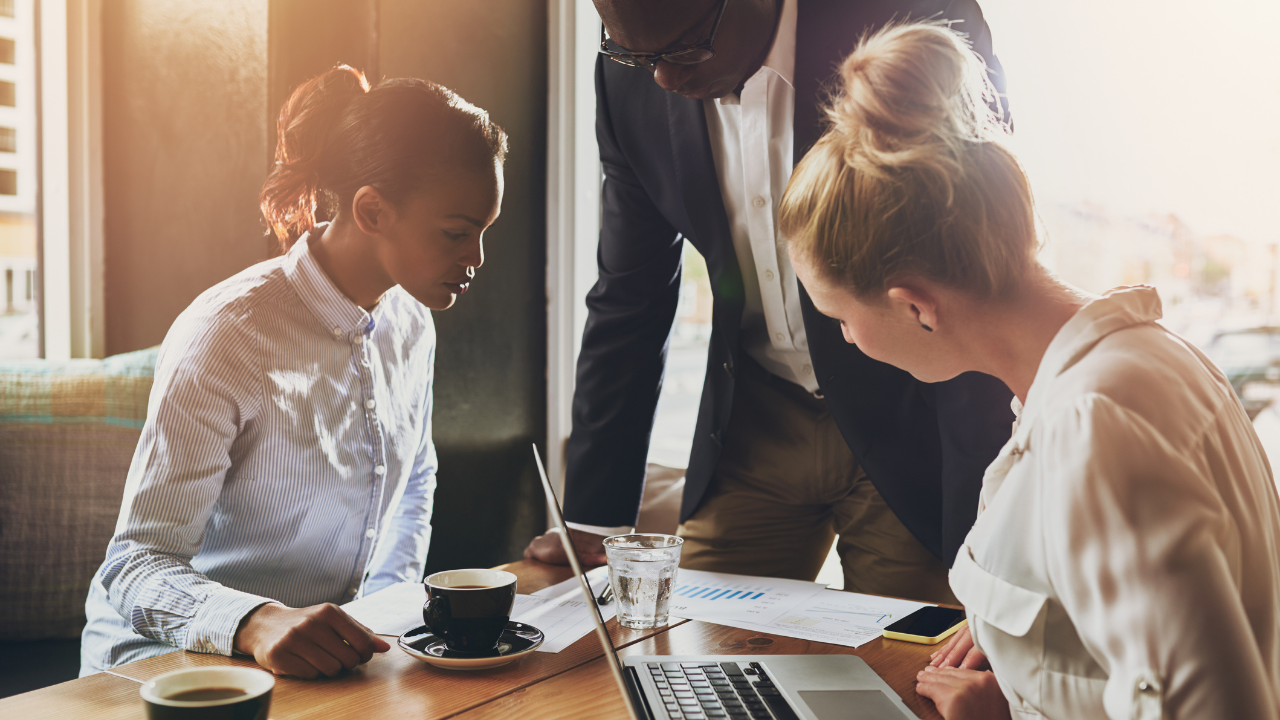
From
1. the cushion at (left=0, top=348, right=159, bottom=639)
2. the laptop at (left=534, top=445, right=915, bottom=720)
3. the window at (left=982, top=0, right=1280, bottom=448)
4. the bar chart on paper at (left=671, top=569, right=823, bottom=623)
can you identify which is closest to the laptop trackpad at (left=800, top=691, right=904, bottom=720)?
the laptop at (left=534, top=445, right=915, bottom=720)

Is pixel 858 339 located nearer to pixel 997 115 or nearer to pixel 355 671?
pixel 997 115

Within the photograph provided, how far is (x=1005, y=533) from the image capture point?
2.42 feet

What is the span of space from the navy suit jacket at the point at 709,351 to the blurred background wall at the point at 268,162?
0.72 m

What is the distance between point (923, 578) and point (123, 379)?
1.58m

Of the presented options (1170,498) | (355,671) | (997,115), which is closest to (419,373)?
(355,671)

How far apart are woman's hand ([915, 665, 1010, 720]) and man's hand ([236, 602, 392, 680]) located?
530 mm

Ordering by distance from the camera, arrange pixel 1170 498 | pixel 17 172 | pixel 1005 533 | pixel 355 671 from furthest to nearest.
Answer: pixel 17 172 < pixel 355 671 < pixel 1005 533 < pixel 1170 498

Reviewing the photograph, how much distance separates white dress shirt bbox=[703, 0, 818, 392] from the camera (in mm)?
1477

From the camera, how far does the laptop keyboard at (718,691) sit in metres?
0.78

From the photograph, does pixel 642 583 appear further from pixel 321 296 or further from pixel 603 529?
pixel 321 296

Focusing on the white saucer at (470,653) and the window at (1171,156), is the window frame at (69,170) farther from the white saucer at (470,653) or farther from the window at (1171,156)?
the window at (1171,156)

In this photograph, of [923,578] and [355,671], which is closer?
[355,671]

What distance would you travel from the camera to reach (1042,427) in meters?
0.70

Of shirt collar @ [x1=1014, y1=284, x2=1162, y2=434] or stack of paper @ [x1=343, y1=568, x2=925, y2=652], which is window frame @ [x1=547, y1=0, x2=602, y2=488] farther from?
shirt collar @ [x1=1014, y1=284, x2=1162, y2=434]
